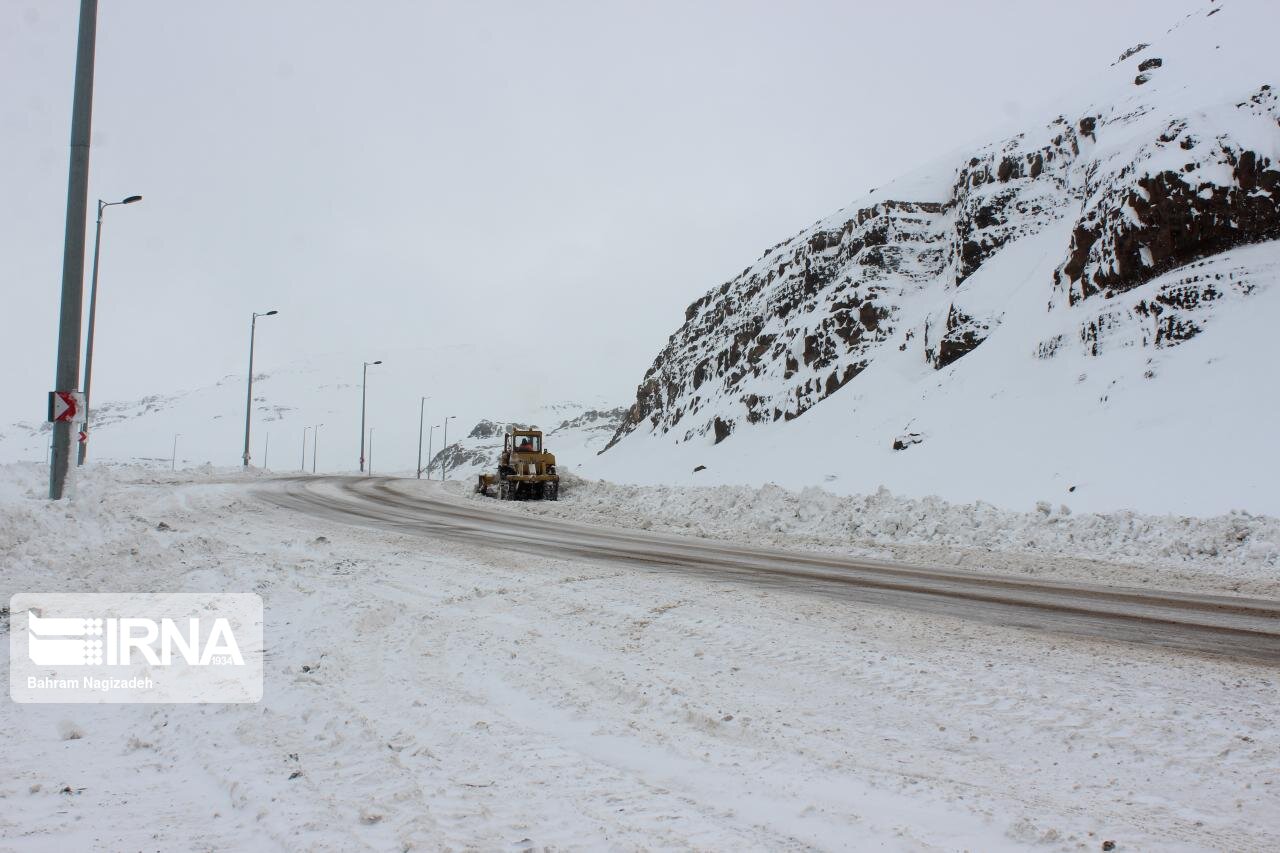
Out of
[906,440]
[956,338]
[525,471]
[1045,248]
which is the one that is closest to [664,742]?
[525,471]

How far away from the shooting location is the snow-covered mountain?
21062mm

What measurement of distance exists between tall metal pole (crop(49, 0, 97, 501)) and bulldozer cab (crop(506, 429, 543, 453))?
17.8m

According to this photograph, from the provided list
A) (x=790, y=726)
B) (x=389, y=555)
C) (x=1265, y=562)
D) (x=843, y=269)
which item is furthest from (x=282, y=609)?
(x=843, y=269)

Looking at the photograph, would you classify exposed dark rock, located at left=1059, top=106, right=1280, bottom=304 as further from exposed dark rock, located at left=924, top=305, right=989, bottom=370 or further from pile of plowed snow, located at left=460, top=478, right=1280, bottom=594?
pile of plowed snow, located at left=460, top=478, right=1280, bottom=594

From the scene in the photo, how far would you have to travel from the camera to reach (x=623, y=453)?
66.4 metres

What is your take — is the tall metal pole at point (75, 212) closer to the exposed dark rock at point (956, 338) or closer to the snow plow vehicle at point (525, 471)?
the snow plow vehicle at point (525, 471)

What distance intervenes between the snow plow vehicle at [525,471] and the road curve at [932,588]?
31.9 feet

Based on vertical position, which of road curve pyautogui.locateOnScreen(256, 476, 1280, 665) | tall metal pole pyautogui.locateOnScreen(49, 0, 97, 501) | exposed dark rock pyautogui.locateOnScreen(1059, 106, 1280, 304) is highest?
exposed dark rock pyautogui.locateOnScreen(1059, 106, 1280, 304)

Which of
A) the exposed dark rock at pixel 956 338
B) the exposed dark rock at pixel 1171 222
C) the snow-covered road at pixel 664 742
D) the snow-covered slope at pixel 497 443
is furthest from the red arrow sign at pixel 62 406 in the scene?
the snow-covered slope at pixel 497 443

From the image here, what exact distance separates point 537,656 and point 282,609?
9.67 ft

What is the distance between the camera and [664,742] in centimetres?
422

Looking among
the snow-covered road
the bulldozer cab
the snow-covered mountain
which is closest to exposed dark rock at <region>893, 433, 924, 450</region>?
the snow-covered mountain

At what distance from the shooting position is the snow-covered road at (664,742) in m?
3.20

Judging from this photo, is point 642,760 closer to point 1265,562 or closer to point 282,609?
point 282,609
